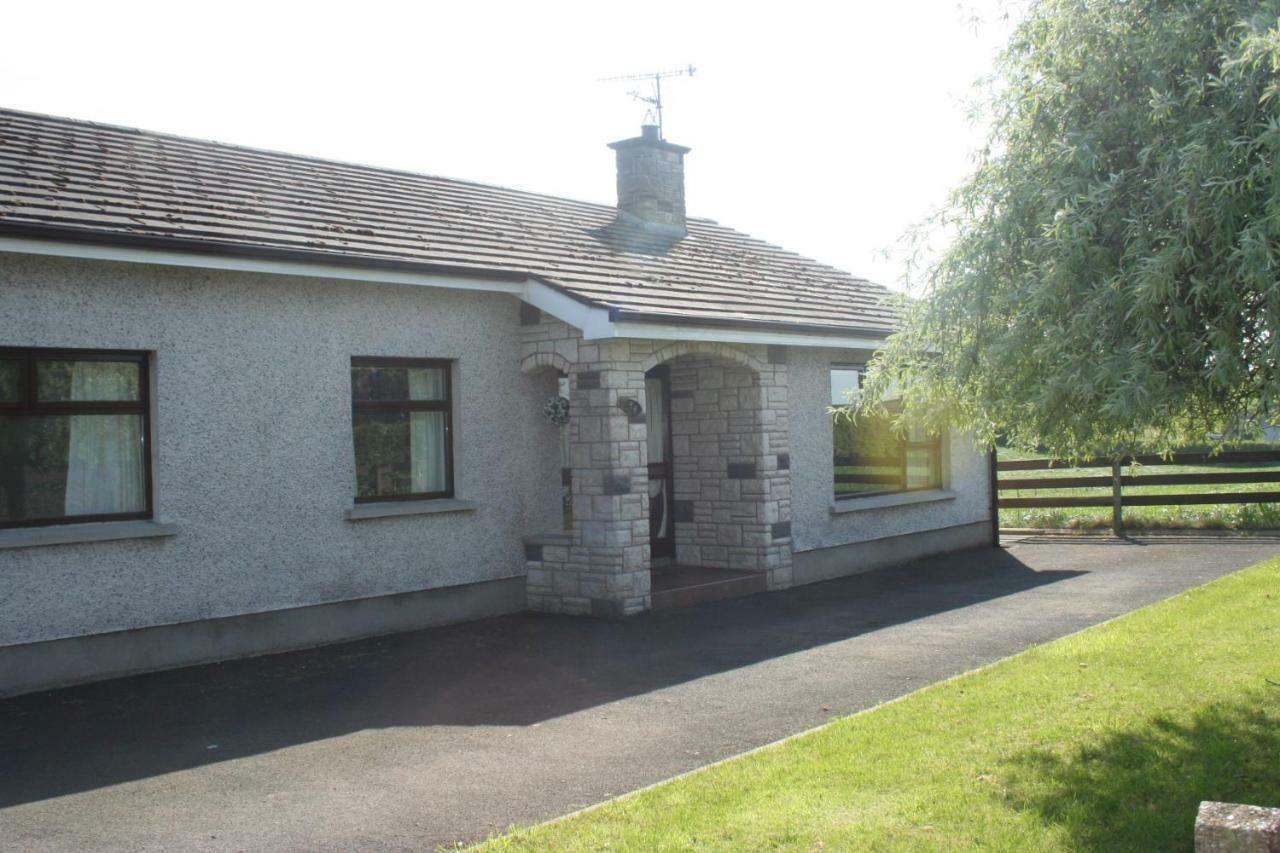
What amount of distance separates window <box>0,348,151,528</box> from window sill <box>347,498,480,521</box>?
1876mm

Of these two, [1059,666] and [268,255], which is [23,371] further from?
[1059,666]

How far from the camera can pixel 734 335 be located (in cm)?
1245

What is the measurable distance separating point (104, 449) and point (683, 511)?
Answer: 675 cm

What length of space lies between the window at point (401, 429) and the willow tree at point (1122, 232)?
18.9 feet

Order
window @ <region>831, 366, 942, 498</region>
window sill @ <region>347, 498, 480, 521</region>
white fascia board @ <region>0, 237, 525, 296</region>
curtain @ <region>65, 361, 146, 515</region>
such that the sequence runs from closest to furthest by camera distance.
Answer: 1. white fascia board @ <region>0, 237, 525, 296</region>
2. curtain @ <region>65, 361, 146, 515</region>
3. window sill @ <region>347, 498, 480, 521</region>
4. window @ <region>831, 366, 942, 498</region>

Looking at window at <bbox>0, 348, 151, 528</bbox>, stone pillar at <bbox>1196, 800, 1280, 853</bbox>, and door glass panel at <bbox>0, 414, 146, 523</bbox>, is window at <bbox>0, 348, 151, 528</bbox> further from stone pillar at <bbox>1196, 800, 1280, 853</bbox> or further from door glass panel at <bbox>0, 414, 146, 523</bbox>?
stone pillar at <bbox>1196, 800, 1280, 853</bbox>

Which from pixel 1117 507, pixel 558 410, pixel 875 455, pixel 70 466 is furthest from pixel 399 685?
pixel 1117 507

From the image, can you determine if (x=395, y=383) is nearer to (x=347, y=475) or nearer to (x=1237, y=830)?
(x=347, y=475)

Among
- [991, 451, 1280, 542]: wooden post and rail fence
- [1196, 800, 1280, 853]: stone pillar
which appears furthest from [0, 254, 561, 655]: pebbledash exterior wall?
[991, 451, 1280, 542]: wooden post and rail fence

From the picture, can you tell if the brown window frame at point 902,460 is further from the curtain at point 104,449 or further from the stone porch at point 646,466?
the curtain at point 104,449

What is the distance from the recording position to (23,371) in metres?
8.95

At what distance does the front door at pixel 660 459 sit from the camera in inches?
550

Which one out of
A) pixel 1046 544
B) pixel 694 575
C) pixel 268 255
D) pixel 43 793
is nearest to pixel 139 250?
pixel 268 255

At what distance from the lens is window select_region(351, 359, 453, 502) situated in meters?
11.0
